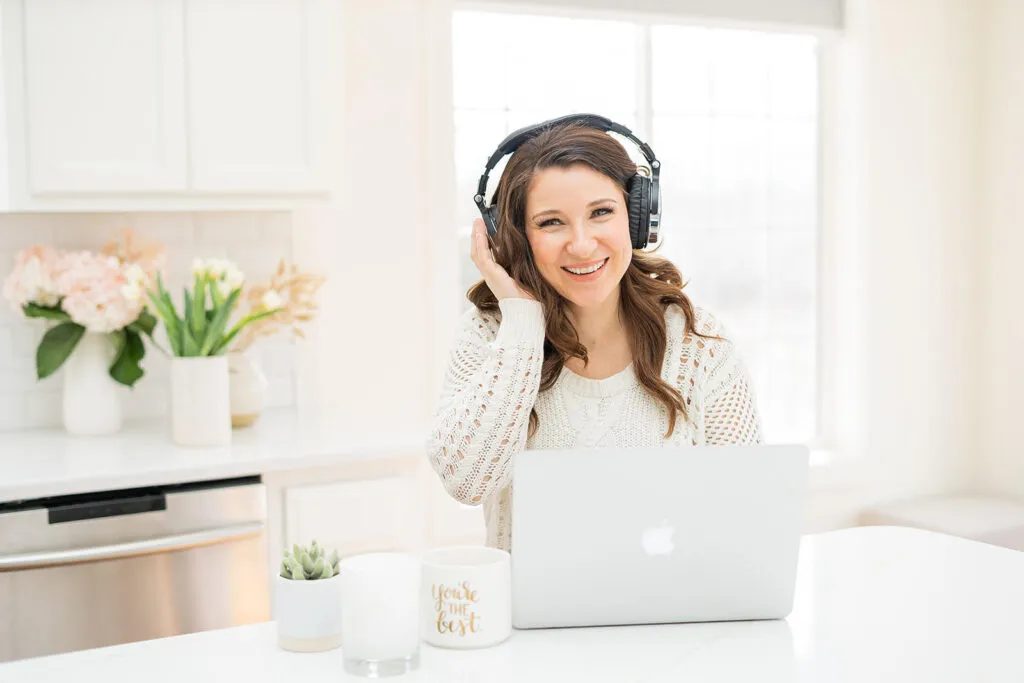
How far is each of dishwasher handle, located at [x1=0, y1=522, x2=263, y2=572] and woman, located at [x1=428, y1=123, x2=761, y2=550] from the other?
0.85 meters

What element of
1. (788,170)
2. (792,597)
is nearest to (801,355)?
(788,170)

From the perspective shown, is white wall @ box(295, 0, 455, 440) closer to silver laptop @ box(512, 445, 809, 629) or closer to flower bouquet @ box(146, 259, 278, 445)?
flower bouquet @ box(146, 259, 278, 445)

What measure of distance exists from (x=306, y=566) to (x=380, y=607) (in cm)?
16

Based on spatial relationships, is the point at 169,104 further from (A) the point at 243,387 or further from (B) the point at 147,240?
(A) the point at 243,387

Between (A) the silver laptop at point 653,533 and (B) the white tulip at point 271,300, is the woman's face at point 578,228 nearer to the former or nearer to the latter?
(A) the silver laptop at point 653,533

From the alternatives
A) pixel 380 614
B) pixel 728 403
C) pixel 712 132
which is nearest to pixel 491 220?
pixel 728 403

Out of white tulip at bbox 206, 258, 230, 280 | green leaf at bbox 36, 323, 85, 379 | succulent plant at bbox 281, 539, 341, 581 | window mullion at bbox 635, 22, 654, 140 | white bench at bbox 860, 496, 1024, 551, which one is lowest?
white bench at bbox 860, 496, 1024, 551

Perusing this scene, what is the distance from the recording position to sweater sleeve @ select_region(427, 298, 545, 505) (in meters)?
1.58

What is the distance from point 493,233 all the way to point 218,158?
1.22 metres

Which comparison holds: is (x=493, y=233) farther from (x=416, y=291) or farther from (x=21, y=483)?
(x=416, y=291)

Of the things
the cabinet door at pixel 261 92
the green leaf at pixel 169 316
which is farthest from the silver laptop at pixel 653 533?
the cabinet door at pixel 261 92

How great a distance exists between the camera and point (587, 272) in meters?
1.67

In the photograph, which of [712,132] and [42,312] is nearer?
[42,312]

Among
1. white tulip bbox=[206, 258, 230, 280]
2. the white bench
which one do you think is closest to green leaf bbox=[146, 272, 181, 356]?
white tulip bbox=[206, 258, 230, 280]
